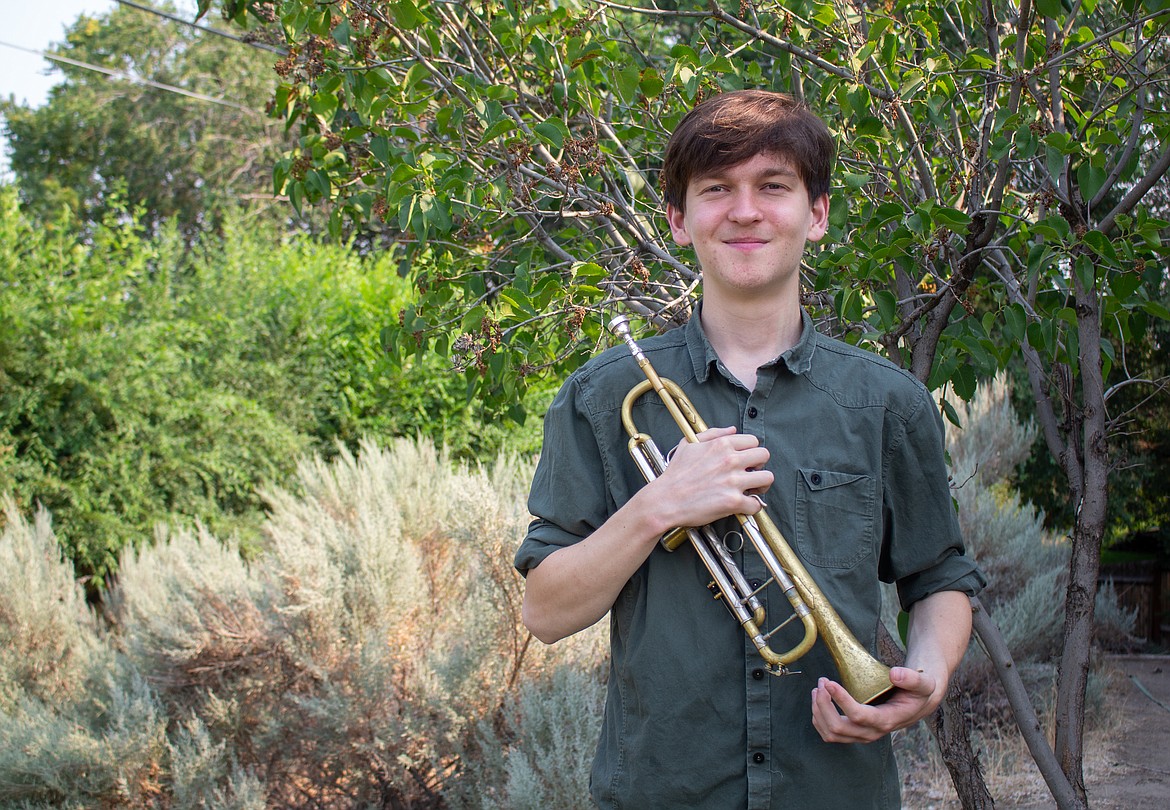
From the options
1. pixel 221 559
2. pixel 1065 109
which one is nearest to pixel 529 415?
pixel 221 559

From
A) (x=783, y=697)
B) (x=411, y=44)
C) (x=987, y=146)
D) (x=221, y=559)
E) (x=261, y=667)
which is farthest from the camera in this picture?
(x=221, y=559)

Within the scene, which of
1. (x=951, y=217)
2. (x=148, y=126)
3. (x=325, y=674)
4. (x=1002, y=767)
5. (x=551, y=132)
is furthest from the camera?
(x=148, y=126)

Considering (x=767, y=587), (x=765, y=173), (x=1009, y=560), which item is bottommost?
(x=1009, y=560)

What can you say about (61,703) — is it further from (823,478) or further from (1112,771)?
(1112,771)

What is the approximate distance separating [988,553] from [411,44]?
426cm

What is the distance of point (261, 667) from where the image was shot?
15.1 ft

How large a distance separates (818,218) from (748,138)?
0.84 feet

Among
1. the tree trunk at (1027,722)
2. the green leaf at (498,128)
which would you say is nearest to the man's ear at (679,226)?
the green leaf at (498,128)

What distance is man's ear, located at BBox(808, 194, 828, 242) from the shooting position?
1.92 metres

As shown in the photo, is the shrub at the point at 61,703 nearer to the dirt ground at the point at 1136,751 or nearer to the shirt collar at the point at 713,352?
the shirt collar at the point at 713,352

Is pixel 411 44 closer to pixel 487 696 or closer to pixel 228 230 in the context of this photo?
pixel 487 696

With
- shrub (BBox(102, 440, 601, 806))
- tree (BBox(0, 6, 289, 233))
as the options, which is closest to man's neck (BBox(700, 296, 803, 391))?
shrub (BBox(102, 440, 601, 806))

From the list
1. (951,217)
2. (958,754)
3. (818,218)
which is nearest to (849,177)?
(951,217)

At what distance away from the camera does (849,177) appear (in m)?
2.63
